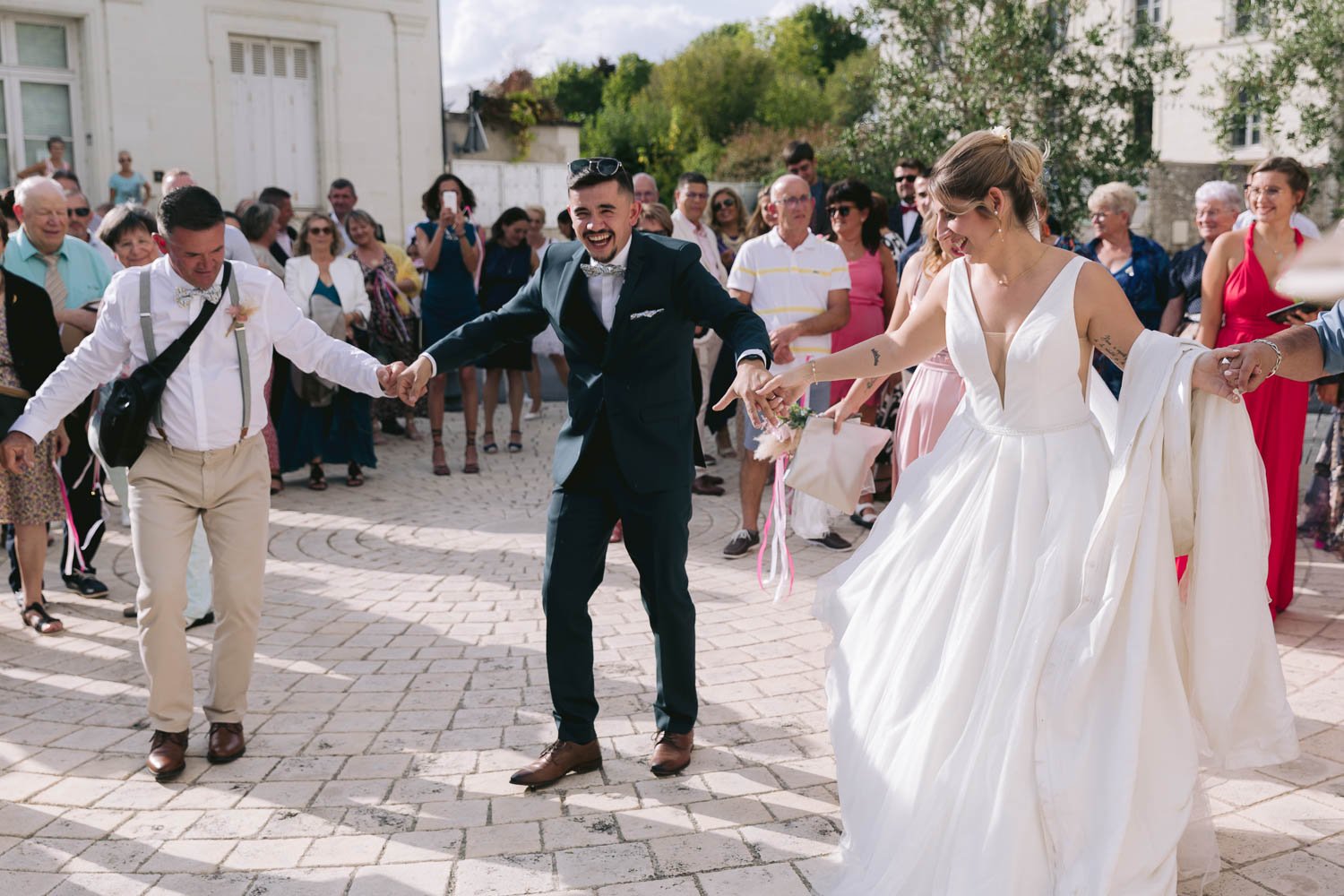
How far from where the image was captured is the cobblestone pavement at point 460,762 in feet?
12.3

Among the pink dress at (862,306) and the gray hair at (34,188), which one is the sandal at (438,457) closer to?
the pink dress at (862,306)

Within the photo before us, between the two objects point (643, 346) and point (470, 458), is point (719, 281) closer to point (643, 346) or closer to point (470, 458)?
point (643, 346)

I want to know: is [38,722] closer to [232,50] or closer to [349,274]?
[349,274]

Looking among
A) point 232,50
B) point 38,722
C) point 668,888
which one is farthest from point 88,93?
point 668,888

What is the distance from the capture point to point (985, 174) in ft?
11.9

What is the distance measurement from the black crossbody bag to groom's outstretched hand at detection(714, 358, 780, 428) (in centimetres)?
213

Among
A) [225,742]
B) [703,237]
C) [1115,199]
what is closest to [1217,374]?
[225,742]

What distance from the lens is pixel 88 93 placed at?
17.5 metres

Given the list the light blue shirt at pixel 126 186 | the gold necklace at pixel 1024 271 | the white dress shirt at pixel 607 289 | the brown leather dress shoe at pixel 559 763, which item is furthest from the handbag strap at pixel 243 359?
the light blue shirt at pixel 126 186

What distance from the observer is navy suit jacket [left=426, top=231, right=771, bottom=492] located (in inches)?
169

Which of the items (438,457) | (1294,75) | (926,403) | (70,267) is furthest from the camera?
(1294,75)

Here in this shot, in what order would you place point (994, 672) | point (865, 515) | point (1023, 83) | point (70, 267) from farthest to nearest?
point (1023, 83), point (865, 515), point (70, 267), point (994, 672)

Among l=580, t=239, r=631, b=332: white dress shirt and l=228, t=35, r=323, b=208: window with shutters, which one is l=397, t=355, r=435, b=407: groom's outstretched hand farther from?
l=228, t=35, r=323, b=208: window with shutters

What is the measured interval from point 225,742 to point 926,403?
3.77 m
